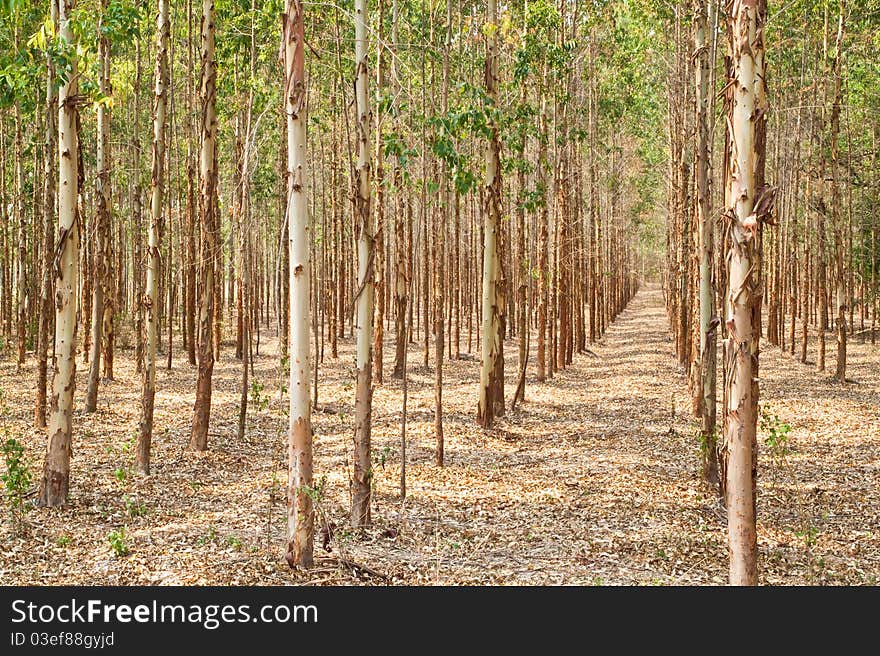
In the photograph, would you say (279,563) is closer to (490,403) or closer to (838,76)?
(490,403)

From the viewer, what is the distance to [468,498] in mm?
9609

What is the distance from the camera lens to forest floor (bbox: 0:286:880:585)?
695 centimetres

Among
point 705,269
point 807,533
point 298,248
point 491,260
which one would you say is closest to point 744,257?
point 298,248

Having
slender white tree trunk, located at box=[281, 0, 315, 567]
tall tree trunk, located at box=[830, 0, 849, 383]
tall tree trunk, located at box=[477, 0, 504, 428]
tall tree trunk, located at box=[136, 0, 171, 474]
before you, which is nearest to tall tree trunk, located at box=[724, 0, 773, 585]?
slender white tree trunk, located at box=[281, 0, 315, 567]

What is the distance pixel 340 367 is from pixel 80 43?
14490mm

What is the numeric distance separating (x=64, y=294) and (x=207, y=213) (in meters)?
2.75

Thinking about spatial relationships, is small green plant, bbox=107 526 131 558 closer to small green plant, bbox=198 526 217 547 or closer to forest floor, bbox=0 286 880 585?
forest floor, bbox=0 286 880 585

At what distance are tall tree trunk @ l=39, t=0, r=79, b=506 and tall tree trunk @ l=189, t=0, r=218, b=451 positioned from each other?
2280 millimetres

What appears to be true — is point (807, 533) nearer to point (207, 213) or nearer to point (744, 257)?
point (744, 257)

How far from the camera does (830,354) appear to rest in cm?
2291

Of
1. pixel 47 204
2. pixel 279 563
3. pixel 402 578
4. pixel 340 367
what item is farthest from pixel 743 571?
pixel 340 367

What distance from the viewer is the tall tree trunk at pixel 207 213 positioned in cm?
1040

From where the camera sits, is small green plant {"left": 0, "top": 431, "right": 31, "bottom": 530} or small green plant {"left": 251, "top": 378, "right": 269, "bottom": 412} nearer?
small green plant {"left": 0, "top": 431, "right": 31, "bottom": 530}

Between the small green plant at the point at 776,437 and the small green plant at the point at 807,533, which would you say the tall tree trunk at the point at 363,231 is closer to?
the small green plant at the point at 776,437
